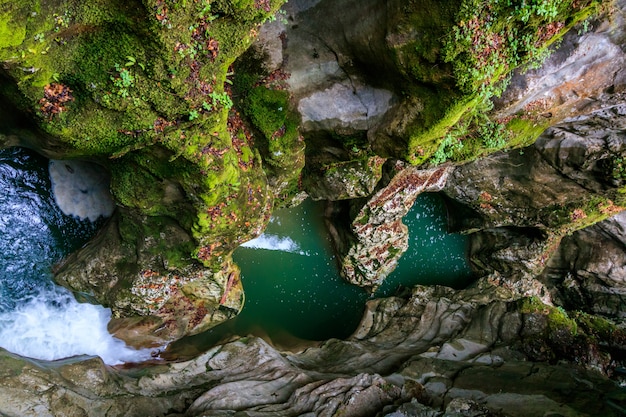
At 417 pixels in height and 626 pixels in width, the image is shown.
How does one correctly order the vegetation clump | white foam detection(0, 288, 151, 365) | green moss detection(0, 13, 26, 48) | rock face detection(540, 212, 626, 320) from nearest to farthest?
green moss detection(0, 13, 26, 48) → the vegetation clump → white foam detection(0, 288, 151, 365) → rock face detection(540, 212, 626, 320)

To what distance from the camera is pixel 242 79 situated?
7.23 meters

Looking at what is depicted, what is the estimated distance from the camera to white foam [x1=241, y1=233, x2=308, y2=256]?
1152 cm

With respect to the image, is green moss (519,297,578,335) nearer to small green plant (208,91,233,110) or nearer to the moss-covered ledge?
the moss-covered ledge

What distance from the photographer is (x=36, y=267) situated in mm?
9328

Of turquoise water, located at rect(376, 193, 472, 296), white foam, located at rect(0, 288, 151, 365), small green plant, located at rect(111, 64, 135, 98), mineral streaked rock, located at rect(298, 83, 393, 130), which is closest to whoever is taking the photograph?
small green plant, located at rect(111, 64, 135, 98)

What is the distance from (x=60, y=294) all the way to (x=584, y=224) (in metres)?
13.0

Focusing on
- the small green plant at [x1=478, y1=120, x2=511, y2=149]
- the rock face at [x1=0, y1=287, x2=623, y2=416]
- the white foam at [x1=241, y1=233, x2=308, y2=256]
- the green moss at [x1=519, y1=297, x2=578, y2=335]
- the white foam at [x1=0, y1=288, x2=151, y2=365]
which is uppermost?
the small green plant at [x1=478, y1=120, x2=511, y2=149]

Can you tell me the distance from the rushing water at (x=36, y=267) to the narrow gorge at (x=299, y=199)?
45 mm

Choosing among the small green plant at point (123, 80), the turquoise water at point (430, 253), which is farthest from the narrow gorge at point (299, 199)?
the turquoise water at point (430, 253)

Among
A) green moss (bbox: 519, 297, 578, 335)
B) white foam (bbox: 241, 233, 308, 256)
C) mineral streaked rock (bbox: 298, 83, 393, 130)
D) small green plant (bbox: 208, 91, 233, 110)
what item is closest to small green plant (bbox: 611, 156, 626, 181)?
green moss (bbox: 519, 297, 578, 335)

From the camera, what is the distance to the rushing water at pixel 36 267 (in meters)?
8.96

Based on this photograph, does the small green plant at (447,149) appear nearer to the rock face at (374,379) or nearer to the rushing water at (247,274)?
the rock face at (374,379)

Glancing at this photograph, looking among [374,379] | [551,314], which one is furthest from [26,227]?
[551,314]

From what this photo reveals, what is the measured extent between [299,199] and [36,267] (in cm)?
617
